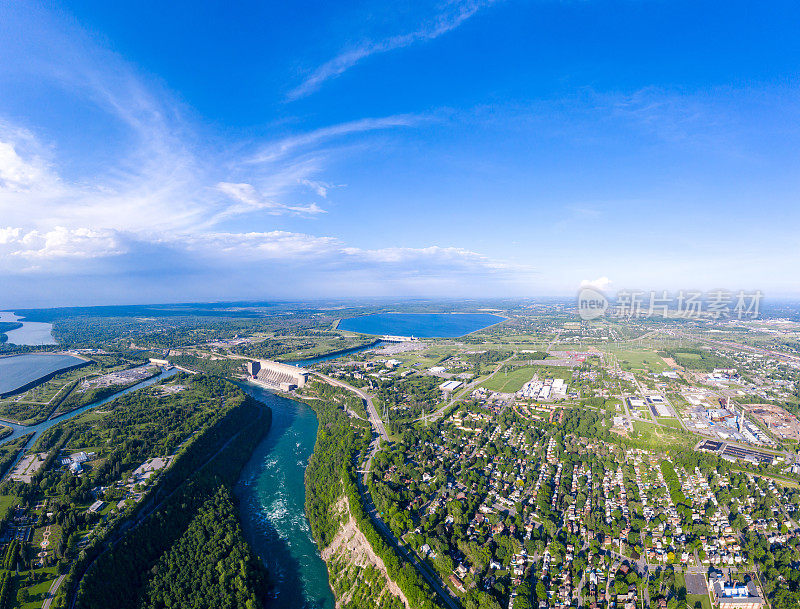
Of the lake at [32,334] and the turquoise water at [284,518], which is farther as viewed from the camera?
the lake at [32,334]

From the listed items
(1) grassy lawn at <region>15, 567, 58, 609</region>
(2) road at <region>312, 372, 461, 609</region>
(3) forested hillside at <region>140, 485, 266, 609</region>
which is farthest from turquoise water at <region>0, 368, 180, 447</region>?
(2) road at <region>312, 372, 461, 609</region>

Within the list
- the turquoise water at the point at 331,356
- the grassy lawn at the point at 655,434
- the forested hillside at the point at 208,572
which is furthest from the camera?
the turquoise water at the point at 331,356

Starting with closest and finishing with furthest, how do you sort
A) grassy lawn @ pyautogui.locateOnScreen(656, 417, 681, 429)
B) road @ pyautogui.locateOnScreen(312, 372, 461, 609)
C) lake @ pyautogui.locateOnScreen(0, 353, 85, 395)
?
road @ pyautogui.locateOnScreen(312, 372, 461, 609) < grassy lawn @ pyautogui.locateOnScreen(656, 417, 681, 429) < lake @ pyautogui.locateOnScreen(0, 353, 85, 395)

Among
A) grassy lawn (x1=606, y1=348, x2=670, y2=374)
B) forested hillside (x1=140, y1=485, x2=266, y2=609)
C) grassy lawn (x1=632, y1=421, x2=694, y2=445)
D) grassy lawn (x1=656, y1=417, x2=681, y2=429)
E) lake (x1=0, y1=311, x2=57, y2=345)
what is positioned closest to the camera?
forested hillside (x1=140, y1=485, x2=266, y2=609)

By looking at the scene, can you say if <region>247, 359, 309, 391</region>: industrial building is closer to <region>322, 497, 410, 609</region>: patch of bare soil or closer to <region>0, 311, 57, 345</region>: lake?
<region>322, 497, 410, 609</region>: patch of bare soil

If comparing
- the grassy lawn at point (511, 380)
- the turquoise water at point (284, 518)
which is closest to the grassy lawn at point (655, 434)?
the grassy lawn at point (511, 380)

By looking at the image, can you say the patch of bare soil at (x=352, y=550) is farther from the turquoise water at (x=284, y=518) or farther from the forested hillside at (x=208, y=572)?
the forested hillside at (x=208, y=572)

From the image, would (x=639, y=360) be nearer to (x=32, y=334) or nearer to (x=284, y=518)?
(x=284, y=518)
